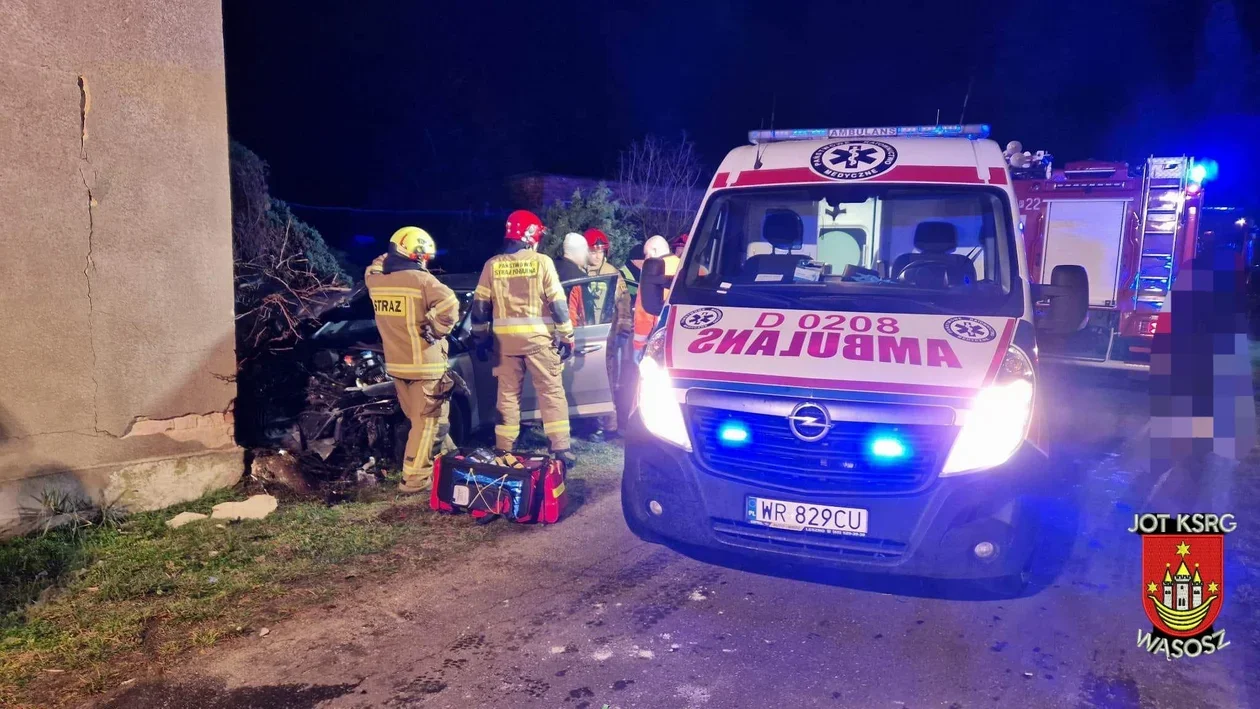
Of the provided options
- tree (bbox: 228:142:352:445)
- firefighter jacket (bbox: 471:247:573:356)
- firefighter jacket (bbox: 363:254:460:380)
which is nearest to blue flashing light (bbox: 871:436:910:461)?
firefighter jacket (bbox: 471:247:573:356)

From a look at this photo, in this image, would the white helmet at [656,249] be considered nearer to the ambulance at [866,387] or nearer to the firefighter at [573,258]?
the firefighter at [573,258]

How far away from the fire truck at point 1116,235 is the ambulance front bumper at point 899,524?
754 cm

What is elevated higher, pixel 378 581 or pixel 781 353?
pixel 781 353

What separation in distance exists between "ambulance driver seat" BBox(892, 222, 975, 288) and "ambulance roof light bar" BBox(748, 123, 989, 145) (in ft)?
2.71

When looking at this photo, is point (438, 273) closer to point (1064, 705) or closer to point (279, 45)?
point (1064, 705)

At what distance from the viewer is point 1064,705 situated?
10.6 feet

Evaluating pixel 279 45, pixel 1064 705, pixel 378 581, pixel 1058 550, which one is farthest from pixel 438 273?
pixel 279 45

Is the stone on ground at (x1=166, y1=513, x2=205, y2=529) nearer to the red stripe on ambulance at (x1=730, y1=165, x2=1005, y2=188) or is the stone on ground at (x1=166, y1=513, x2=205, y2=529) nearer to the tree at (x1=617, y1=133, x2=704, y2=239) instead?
the red stripe on ambulance at (x1=730, y1=165, x2=1005, y2=188)

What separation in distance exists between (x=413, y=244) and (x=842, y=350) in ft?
10.4

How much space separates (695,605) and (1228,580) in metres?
2.89

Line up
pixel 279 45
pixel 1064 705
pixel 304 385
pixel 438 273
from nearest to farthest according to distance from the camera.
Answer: pixel 1064 705
pixel 304 385
pixel 438 273
pixel 279 45

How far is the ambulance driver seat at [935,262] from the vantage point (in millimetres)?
4484

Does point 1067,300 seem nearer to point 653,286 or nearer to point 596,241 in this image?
point 653,286

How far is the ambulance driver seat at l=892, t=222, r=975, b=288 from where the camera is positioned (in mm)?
4484
